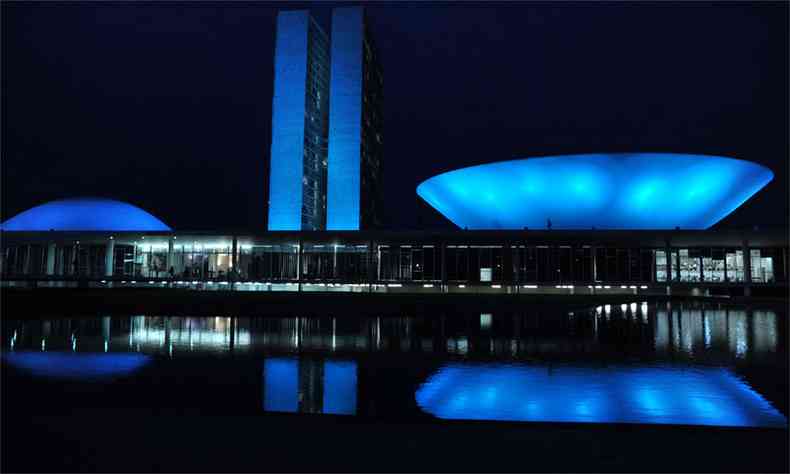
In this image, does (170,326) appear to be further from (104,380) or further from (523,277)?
(523,277)

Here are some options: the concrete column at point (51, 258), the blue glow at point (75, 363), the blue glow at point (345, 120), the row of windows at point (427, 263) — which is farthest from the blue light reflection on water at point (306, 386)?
the blue glow at point (345, 120)

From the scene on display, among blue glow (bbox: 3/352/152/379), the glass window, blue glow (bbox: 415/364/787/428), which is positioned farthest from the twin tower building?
blue glow (bbox: 415/364/787/428)

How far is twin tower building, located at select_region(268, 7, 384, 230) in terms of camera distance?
168 feet

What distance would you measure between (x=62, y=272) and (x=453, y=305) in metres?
27.3

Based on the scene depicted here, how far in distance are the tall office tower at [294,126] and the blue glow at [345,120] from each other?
2009 millimetres

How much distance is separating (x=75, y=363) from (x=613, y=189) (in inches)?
1041

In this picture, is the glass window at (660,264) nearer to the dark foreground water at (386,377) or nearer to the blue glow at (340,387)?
the dark foreground water at (386,377)

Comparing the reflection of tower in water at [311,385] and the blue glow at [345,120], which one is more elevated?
the blue glow at [345,120]

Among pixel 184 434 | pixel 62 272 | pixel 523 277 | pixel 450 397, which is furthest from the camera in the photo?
pixel 62 272

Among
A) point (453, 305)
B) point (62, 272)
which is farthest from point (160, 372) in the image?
point (62, 272)

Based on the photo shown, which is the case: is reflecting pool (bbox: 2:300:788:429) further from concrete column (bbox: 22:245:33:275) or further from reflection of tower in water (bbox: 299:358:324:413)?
concrete column (bbox: 22:245:33:275)

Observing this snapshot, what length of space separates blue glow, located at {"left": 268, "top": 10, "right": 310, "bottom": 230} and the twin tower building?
0.28ft

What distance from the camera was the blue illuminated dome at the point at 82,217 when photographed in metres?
39.2

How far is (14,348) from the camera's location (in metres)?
8.19
